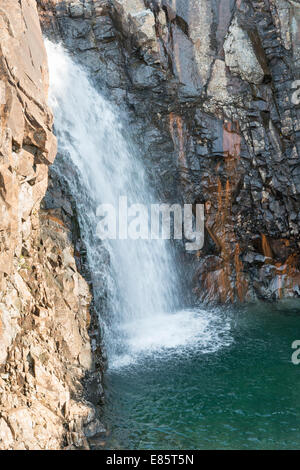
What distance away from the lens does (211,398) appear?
9.33 meters

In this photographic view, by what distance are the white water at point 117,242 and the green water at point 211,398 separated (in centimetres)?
80

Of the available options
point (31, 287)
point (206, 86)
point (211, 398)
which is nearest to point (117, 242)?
point (31, 287)

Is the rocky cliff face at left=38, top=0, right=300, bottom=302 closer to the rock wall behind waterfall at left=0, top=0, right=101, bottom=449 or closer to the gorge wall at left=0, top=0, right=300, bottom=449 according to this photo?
the gorge wall at left=0, top=0, right=300, bottom=449

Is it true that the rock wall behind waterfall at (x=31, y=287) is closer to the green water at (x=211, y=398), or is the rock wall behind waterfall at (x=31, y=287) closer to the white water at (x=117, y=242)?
the green water at (x=211, y=398)

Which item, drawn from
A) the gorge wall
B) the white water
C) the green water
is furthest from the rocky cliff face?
the green water

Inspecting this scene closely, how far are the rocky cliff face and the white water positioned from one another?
2.80 ft

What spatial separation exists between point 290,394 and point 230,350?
94.0 inches

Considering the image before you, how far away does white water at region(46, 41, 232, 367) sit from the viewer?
38.9ft

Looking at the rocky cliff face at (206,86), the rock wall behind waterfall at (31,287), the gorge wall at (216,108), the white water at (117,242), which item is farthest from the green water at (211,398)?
the rocky cliff face at (206,86)

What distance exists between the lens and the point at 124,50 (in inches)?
605

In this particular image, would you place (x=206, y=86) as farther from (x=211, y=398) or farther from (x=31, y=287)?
(x=211, y=398)

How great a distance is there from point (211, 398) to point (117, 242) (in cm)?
616
